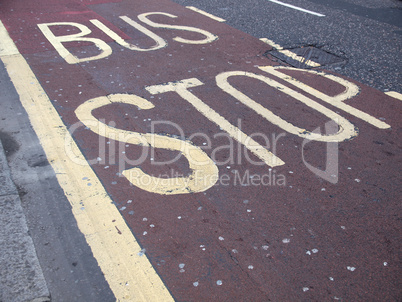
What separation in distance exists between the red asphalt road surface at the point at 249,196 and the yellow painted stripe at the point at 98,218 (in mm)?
84

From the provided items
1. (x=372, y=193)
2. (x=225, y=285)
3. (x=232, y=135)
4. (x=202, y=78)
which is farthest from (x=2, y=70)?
(x=372, y=193)

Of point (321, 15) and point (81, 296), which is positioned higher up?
point (321, 15)

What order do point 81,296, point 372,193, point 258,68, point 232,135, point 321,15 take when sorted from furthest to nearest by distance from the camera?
point 321,15, point 258,68, point 232,135, point 372,193, point 81,296

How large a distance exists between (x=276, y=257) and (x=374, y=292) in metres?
0.71

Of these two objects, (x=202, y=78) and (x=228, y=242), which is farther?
(x=202, y=78)

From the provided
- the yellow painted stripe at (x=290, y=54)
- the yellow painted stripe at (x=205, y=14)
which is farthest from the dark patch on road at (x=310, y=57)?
the yellow painted stripe at (x=205, y=14)

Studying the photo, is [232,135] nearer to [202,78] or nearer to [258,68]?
[202,78]

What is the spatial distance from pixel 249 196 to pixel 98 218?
136 cm

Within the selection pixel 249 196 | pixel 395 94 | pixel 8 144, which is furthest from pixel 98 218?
pixel 395 94

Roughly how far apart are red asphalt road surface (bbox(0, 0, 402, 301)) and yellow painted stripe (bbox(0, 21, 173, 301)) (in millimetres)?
84

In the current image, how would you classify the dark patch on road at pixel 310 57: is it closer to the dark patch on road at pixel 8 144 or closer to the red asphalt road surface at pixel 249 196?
the red asphalt road surface at pixel 249 196

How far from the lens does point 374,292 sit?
2693 mm

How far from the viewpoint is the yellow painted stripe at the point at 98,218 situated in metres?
2.70

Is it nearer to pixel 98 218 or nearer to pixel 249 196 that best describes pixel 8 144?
pixel 98 218
